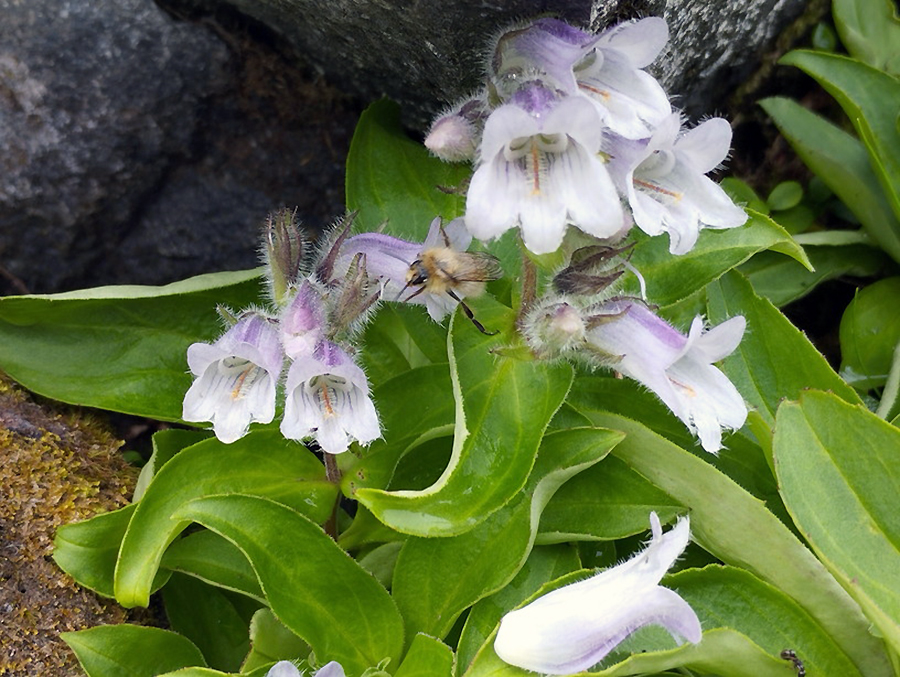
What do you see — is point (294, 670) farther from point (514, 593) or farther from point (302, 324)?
point (302, 324)

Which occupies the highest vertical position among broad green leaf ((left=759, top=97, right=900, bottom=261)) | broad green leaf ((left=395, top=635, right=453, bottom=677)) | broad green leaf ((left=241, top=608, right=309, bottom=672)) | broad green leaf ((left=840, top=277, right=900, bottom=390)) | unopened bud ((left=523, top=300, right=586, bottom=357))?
broad green leaf ((left=759, top=97, right=900, bottom=261))

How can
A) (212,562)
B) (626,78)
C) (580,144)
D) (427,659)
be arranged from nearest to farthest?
(580,144), (626,78), (427,659), (212,562)

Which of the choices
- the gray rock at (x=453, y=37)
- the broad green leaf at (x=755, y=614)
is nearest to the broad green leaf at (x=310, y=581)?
the broad green leaf at (x=755, y=614)

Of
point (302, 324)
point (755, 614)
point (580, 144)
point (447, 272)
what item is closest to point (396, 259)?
point (447, 272)

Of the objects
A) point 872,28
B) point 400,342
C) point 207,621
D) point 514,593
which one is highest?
point 872,28

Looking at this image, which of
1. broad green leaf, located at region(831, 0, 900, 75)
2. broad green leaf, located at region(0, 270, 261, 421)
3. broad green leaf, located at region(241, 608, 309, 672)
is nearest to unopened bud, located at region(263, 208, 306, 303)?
broad green leaf, located at region(0, 270, 261, 421)

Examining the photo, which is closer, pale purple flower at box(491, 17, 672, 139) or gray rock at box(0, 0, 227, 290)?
pale purple flower at box(491, 17, 672, 139)

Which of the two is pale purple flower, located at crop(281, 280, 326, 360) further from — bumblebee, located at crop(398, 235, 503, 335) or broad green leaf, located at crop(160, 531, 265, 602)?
broad green leaf, located at crop(160, 531, 265, 602)
